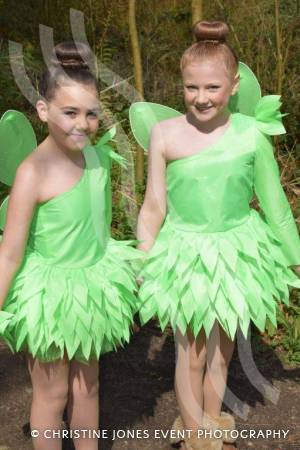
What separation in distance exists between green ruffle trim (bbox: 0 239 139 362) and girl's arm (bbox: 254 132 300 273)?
1.74 feet

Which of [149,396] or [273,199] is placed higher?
[273,199]

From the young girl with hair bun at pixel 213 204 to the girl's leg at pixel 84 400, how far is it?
0.83 feet

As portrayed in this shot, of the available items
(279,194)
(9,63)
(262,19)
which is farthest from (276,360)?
(9,63)

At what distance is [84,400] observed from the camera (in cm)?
208

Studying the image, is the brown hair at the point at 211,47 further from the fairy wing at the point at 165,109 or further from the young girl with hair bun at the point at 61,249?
the young girl with hair bun at the point at 61,249

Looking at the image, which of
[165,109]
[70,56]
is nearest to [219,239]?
[165,109]

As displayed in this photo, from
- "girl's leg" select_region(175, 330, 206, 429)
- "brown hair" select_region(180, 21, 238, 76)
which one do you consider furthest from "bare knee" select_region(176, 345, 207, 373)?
"brown hair" select_region(180, 21, 238, 76)

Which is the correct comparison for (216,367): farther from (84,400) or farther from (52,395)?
(52,395)

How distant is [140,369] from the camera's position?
286 centimetres

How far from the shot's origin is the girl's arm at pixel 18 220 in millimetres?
1777

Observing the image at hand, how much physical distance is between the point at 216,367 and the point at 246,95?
0.91 metres

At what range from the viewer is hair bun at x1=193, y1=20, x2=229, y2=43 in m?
1.95

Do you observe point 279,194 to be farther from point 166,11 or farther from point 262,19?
point 166,11

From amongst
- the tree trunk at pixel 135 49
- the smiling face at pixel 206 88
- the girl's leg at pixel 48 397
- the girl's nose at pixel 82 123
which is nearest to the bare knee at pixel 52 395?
the girl's leg at pixel 48 397
